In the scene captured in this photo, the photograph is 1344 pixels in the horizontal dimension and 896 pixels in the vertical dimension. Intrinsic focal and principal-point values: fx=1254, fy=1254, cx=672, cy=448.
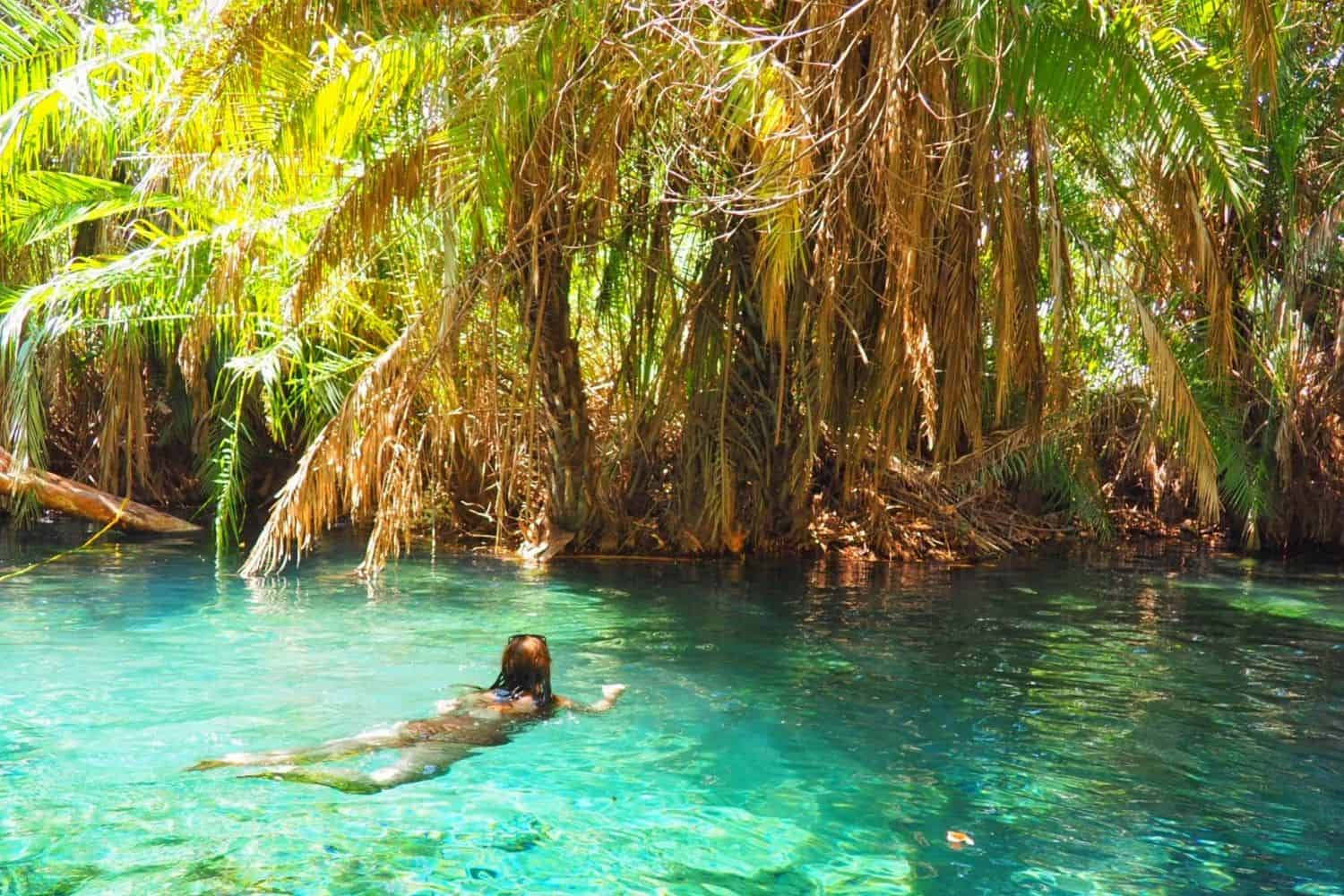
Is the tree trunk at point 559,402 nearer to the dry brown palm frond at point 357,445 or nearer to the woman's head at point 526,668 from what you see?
the dry brown palm frond at point 357,445

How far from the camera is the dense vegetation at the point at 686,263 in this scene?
7.08 m

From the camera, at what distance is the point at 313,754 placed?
497cm

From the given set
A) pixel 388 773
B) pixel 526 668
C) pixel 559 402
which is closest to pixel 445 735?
pixel 388 773

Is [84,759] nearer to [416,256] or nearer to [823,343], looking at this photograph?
[823,343]

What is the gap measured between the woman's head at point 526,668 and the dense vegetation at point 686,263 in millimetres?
2289

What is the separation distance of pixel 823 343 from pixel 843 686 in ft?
8.44

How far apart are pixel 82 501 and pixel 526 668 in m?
7.43

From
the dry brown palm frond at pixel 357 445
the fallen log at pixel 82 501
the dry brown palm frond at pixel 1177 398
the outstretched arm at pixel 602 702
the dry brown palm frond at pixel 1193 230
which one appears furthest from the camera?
the fallen log at pixel 82 501

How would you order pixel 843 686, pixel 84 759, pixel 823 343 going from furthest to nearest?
pixel 823 343
pixel 843 686
pixel 84 759

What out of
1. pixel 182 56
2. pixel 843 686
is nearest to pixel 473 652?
pixel 843 686

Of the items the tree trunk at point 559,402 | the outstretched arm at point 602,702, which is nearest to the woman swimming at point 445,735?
the outstretched arm at point 602,702

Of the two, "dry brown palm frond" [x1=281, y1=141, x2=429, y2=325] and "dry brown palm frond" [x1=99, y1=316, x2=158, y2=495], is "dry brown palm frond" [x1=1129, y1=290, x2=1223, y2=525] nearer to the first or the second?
"dry brown palm frond" [x1=281, y1=141, x2=429, y2=325]

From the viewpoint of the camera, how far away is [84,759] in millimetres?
5289

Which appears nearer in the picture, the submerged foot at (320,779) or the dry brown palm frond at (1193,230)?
the submerged foot at (320,779)
